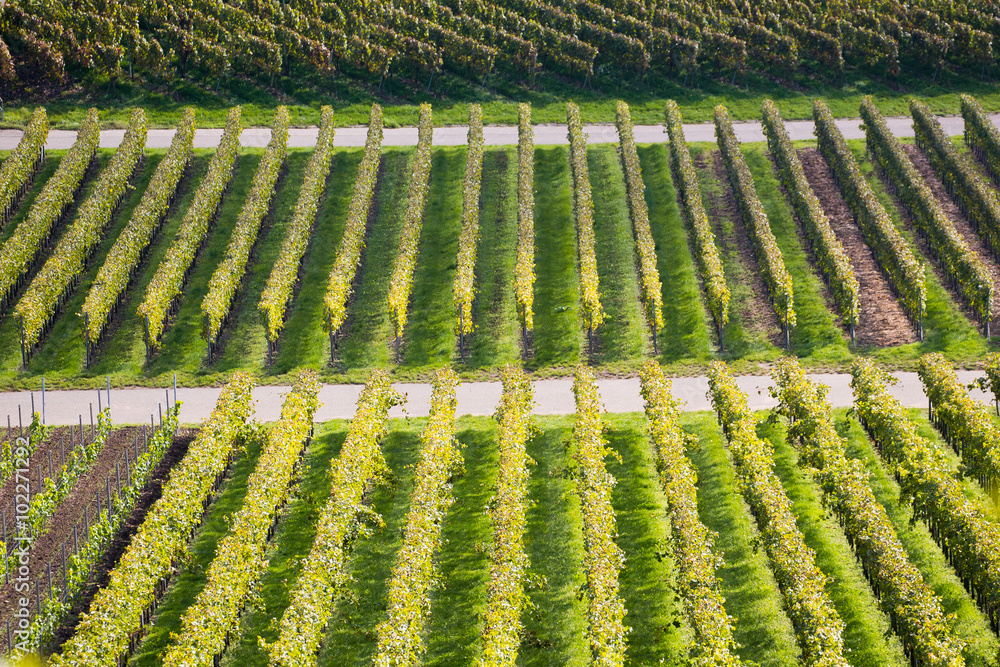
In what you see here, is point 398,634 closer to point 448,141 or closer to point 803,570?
point 803,570

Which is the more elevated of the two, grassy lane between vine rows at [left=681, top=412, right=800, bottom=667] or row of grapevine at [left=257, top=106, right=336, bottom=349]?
grassy lane between vine rows at [left=681, top=412, right=800, bottom=667]

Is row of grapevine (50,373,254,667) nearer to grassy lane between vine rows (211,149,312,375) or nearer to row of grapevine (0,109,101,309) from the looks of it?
grassy lane between vine rows (211,149,312,375)

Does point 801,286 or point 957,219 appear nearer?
point 801,286

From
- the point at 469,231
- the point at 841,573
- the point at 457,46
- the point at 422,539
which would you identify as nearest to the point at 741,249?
the point at 469,231

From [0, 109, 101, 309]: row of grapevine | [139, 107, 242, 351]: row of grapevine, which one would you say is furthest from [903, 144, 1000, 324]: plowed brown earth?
[0, 109, 101, 309]: row of grapevine

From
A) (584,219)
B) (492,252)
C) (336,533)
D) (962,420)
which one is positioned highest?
(336,533)

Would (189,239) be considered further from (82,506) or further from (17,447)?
(82,506)
